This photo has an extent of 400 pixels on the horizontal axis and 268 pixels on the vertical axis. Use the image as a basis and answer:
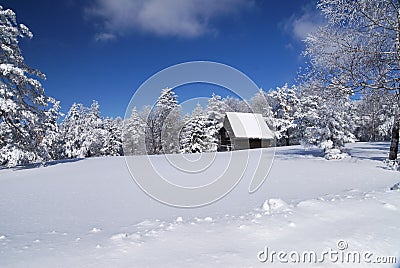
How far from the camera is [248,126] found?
119 ft

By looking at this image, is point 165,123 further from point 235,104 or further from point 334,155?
point 334,155

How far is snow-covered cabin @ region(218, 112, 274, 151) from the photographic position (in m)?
34.8

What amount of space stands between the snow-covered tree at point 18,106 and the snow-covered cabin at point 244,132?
23.4 metres

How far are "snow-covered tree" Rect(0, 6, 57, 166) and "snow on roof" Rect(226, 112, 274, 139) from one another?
23.4m

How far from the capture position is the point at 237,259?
2.73m

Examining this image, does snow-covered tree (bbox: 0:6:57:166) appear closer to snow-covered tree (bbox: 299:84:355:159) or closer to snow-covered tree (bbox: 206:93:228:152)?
snow-covered tree (bbox: 299:84:355:159)

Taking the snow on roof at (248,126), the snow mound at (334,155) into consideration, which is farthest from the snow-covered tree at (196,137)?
the snow mound at (334,155)

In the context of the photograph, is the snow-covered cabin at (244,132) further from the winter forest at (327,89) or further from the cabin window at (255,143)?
the winter forest at (327,89)

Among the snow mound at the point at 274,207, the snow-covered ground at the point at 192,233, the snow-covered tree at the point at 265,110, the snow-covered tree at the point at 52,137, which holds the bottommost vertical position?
the snow-covered ground at the point at 192,233

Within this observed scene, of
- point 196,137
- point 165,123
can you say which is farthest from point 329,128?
point 165,123

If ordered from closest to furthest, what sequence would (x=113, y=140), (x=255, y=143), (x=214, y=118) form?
(x=255, y=143) < (x=214, y=118) < (x=113, y=140)

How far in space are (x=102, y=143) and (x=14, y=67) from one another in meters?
28.2

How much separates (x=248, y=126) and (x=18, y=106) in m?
28.2

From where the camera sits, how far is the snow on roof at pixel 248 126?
113ft
